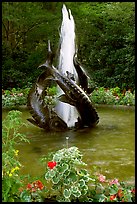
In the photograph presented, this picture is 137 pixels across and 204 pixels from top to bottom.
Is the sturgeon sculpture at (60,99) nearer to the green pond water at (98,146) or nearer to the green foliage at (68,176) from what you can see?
the green pond water at (98,146)

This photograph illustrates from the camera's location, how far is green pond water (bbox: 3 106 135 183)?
5.07 meters

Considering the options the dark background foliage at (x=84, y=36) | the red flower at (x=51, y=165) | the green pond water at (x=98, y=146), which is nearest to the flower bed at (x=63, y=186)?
the red flower at (x=51, y=165)

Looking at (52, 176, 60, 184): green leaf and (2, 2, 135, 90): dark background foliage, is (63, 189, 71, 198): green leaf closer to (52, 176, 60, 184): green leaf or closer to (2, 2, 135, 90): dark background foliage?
(52, 176, 60, 184): green leaf

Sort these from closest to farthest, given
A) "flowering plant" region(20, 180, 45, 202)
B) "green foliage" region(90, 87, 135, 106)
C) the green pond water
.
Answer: "flowering plant" region(20, 180, 45, 202)
the green pond water
"green foliage" region(90, 87, 135, 106)

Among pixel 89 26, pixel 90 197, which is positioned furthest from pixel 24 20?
pixel 90 197

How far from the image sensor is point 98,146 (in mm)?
6348

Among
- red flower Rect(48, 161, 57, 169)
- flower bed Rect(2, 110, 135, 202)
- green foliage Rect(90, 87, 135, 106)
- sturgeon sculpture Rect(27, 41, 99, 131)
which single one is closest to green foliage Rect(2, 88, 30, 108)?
green foliage Rect(90, 87, 135, 106)

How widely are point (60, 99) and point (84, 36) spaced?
1083cm

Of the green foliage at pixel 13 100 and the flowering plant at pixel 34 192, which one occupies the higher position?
the green foliage at pixel 13 100

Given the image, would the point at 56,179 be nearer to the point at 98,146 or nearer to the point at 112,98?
the point at 98,146

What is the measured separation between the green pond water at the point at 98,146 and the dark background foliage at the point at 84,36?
7.98m

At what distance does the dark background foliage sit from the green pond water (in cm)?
798

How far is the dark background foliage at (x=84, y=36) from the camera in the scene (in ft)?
55.0

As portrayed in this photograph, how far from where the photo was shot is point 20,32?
1934 centimetres
